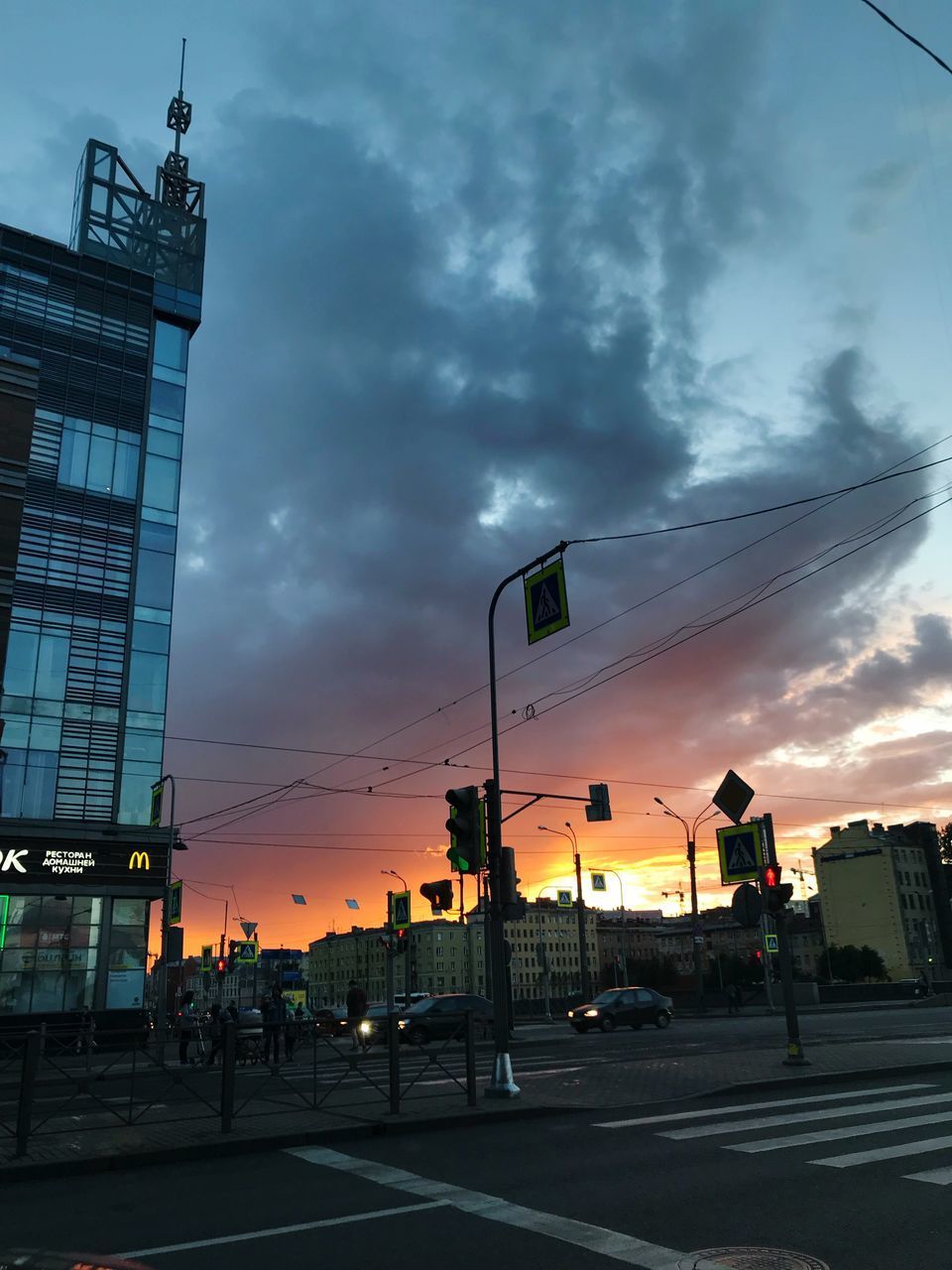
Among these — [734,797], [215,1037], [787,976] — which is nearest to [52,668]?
[215,1037]

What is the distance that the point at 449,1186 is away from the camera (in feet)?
25.6

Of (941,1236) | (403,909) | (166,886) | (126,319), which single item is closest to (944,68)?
(941,1236)

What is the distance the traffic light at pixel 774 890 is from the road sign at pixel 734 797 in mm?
1067

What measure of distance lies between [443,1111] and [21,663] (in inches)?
1242

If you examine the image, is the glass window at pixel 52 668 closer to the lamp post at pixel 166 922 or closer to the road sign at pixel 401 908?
the lamp post at pixel 166 922

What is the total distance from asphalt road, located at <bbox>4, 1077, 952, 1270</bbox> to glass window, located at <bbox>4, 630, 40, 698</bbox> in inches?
1251

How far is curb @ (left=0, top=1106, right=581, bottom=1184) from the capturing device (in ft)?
29.8

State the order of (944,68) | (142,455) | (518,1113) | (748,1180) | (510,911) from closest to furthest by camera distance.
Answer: (748,1180) < (944,68) < (518,1113) < (510,911) < (142,455)

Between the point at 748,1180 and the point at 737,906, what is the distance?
853 centimetres

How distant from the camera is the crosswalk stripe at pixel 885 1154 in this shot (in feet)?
26.2

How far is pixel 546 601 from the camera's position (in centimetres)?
1622

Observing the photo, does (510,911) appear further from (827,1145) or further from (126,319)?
(126,319)

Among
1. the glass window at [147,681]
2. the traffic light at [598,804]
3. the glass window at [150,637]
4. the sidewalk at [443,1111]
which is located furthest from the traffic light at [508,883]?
the glass window at [150,637]

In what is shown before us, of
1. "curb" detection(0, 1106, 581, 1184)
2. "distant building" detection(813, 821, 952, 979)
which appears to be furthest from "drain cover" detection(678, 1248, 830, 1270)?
"distant building" detection(813, 821, 952, 979)
